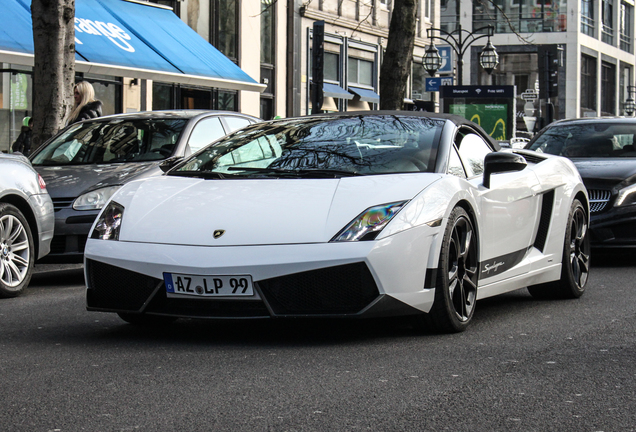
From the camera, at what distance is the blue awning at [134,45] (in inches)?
666

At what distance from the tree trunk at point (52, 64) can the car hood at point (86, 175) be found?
9.87 ft

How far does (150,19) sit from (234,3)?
567cm

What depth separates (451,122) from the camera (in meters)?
6.57

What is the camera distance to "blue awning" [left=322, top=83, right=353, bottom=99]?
107 ft

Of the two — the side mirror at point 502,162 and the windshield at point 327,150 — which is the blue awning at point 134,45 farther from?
the side mirror at point 502,162

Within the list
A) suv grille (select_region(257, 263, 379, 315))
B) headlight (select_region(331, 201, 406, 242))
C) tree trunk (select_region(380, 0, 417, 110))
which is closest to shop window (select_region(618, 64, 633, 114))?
tree trunk (select_region(380, 0, 417, 110))

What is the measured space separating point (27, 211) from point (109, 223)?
2782mm

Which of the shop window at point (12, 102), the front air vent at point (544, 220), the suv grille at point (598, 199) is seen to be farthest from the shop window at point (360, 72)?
the front air vent at point (544, 220)

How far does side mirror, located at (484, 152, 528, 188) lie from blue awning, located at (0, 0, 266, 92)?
10904 millimetres

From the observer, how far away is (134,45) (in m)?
19.6

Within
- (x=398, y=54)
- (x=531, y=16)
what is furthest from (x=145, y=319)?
(x=531, y=16)

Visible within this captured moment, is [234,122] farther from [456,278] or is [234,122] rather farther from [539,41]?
[539,41]

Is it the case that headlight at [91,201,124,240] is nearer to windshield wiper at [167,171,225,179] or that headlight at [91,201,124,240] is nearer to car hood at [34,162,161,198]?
windshield wiper at [167,171,225,179]

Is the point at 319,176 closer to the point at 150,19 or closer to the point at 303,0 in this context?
the point at 150,19
